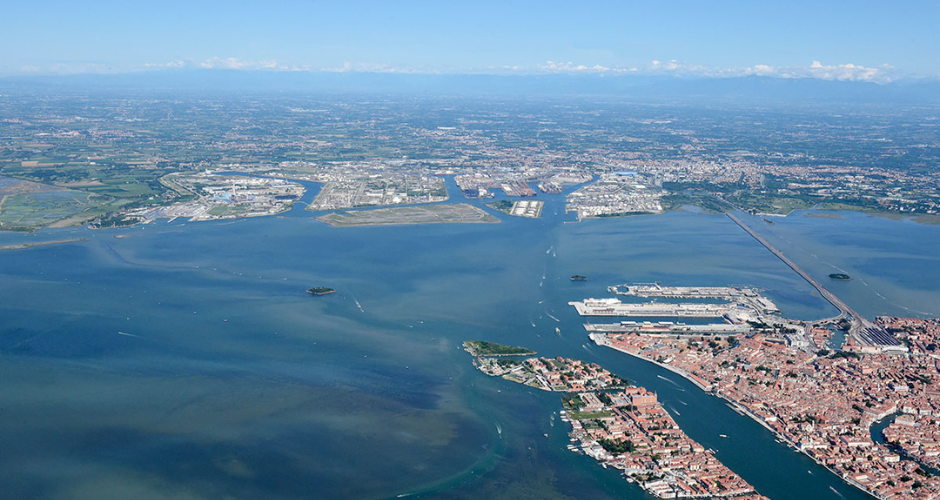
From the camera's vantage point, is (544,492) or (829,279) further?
(829,279)

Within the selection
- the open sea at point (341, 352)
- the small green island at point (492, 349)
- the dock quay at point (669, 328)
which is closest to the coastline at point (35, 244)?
the open sea at point (341, 352)

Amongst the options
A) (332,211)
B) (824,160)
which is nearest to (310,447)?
(332,211)

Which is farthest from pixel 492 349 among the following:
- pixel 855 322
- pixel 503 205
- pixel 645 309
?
pixel 503 205

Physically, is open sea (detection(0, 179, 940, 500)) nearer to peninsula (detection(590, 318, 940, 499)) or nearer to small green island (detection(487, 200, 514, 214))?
peninsula (detection(590, 318, 940, 499))

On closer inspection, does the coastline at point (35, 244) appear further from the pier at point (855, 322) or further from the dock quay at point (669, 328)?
the pier at point (855, 322)

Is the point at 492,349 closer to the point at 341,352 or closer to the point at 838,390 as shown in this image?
the point at 341,352

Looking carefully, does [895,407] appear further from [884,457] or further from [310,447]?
[310,447]
